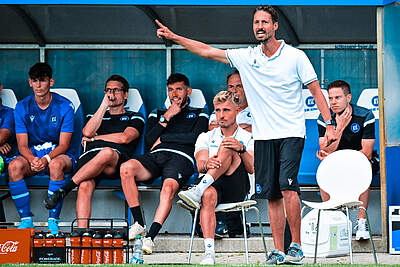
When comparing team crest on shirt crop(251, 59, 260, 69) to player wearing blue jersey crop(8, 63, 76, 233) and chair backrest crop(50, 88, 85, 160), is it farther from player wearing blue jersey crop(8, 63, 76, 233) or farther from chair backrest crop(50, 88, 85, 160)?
chair backrest crop(50, 88, 85, 160)

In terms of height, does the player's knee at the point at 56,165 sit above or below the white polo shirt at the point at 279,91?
below

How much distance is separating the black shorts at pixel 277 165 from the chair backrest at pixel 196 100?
2556 millimetres

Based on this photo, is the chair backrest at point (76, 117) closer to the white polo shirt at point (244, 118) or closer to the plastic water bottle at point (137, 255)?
the white polo shirt at point (244, 118)

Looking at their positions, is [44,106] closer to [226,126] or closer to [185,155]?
[185,155]

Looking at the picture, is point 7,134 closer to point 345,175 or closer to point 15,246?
point 15,246

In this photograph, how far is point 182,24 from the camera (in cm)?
922

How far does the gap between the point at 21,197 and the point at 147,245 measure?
1642 millimetres

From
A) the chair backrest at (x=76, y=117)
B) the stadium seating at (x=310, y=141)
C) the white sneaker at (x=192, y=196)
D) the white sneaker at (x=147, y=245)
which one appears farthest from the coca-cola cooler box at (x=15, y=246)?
the stadium seating at (x=310, y=141)

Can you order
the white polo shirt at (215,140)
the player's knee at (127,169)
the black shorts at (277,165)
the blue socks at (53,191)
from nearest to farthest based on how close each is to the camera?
1. the black shorts at (277,165)
2. the white polo shirt at (215,140)
3. the player's knee at (127,169)
4. the blue socks at (53,191)

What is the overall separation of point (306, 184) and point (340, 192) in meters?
1.46

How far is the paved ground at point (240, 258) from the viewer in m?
6.94

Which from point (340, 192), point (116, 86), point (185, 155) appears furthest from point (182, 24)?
point (340, 192)

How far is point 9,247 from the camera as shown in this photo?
6.48m

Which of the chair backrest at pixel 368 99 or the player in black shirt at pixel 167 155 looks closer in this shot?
the player in black shirt at pixel 167 155
